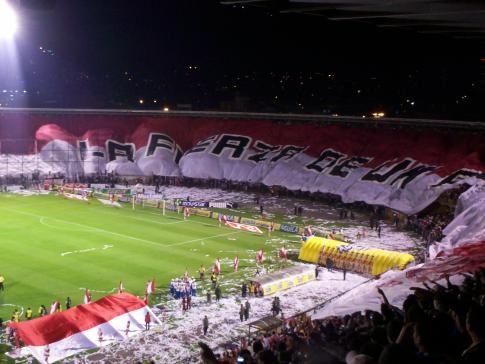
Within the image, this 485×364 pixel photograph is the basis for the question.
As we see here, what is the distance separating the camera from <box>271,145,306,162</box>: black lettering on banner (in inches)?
2363

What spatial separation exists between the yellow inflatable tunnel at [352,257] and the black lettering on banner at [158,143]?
34439 millimetres

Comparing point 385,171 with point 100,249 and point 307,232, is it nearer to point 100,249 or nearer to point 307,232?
point 307,232

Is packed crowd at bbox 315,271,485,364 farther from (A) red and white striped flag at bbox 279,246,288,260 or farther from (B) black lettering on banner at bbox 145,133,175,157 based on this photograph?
(B) black lettering on banner at bbox 145,133,175,157

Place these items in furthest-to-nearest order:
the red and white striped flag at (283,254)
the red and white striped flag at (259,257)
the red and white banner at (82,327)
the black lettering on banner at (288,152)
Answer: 1. the black lettering on banner at (288,152)
2. the red and white striped flag at (283,254)
3. the red and white striped flag at (259,257)
4. the red and white banner at (82,327)

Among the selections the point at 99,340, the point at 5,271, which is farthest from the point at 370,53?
the point at 99,340

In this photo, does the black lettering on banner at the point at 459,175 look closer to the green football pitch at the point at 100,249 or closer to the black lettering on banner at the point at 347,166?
the black lettering on banner at the point at 347,166

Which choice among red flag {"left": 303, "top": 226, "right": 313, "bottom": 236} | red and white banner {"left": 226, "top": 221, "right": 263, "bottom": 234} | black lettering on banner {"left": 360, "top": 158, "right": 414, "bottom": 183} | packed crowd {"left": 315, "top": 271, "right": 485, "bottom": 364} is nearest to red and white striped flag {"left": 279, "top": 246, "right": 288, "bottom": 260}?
red flag {"left": 303, "top": 226, "right": 313, "bottom": 236}

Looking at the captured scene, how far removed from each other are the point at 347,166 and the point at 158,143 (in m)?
24.0

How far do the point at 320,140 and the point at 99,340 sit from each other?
137ft

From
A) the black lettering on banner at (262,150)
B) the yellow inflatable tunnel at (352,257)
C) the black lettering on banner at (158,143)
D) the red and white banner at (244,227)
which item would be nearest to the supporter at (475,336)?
the yellow inflatable tunnel at (352,257)

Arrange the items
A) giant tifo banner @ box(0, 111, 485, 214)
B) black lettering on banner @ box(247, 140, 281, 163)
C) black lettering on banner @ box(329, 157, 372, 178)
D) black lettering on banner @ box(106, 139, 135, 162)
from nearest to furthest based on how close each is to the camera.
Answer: giant tifo banner @ box(0, 111, 485, 214) → black lettering on banner @ box(329, 157, 372, 178) → black lettering on banner @ box(247, 140, 281, 163) → black lettering on banner @ box(106, 139, 135, 162)

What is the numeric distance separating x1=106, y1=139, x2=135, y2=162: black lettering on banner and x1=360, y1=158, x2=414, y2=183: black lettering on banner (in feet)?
95.4

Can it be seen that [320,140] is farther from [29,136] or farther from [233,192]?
[29,136]

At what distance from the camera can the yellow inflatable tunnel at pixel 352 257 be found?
1266 inches
